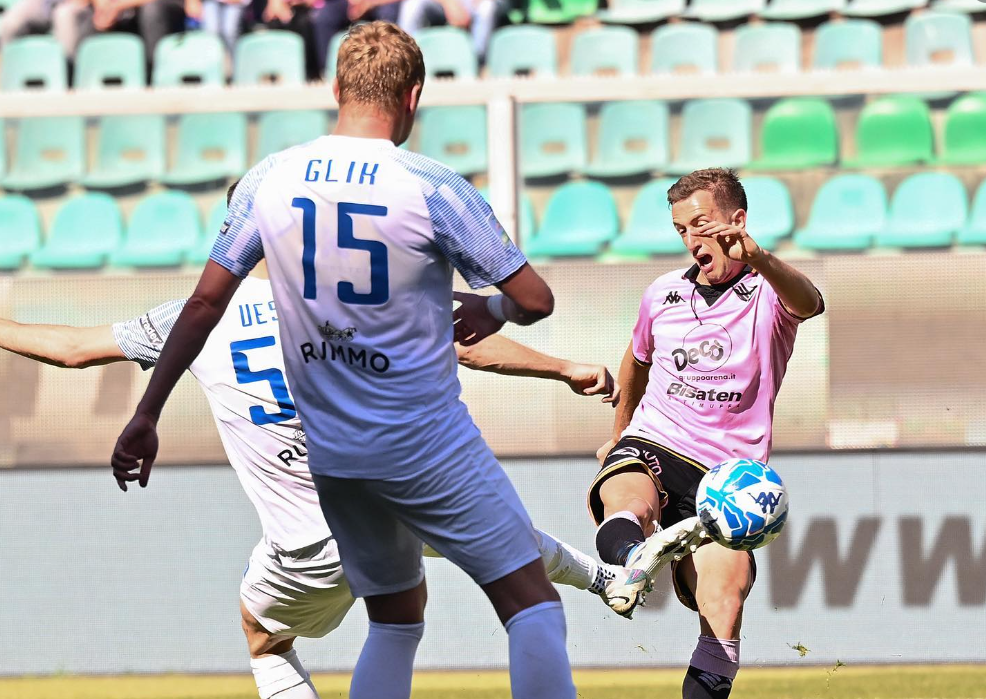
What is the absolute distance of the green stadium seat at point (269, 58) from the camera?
10484mm

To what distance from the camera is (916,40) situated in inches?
404

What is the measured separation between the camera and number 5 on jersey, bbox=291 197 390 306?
2.49 metres

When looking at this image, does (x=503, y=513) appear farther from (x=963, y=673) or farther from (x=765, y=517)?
(x=963, y=673)

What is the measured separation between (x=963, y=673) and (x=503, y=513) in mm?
4559

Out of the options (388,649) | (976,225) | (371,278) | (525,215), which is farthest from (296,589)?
(976,225)

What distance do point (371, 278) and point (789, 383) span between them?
188 inches

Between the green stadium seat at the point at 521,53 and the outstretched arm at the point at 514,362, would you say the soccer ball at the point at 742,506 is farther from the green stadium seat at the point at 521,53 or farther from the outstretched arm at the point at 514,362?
the green stadium seat at the point at 521,53

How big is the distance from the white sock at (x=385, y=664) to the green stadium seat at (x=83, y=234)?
7.27 meters

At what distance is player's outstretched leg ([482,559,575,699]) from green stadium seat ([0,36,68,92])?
9.32 metres

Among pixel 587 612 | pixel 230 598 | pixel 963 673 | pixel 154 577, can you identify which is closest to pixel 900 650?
pixel 963 673

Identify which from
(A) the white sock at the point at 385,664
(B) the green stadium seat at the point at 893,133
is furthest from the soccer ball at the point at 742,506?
(B) the green stadium seat at the point at 893,133

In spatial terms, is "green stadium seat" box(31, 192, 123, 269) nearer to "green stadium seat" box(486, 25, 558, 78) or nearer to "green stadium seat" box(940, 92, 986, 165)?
"green stadium seat" box(486, 25, 558, 78)

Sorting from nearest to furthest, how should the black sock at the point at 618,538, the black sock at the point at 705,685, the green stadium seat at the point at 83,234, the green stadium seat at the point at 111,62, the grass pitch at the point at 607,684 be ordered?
the black sock at the point at 618,538
the black sock at the point at 705,685
the grass pitch at the point at 607,684
the green stadium seat at the point at 83,234
the green stadium seat at the point at 111,62

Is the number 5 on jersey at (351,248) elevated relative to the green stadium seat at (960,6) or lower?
lower
